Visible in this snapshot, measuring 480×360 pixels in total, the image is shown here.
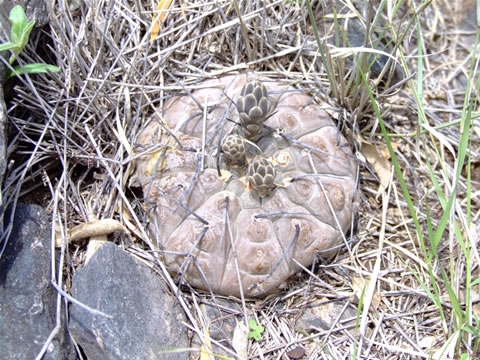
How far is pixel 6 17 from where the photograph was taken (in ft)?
6.82

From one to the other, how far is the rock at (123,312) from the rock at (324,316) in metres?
0.59

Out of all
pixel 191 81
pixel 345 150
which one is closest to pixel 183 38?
pixel 191 81

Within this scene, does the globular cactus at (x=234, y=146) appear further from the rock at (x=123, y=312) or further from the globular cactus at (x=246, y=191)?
the rock at (x=123, y=312)

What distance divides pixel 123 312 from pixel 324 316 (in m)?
0.97

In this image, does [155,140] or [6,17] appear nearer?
[6,17]

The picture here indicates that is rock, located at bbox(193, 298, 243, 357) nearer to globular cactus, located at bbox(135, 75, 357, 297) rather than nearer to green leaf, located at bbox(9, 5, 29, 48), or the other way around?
globular cactus, located at bbox(135, 75, 357, 297)

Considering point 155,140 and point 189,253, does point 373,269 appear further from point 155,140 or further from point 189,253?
point 155,140

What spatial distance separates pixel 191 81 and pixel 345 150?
0.95m

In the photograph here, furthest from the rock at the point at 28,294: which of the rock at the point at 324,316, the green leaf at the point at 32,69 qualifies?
the rock at the point at 324,316

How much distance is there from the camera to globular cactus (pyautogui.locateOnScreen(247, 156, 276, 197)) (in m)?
2.01

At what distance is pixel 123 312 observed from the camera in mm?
2012

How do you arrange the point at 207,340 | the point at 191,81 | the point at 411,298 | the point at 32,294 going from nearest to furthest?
the point at 32,294 < the point at 207,340 < the point at 411,298 < the point at 191,81

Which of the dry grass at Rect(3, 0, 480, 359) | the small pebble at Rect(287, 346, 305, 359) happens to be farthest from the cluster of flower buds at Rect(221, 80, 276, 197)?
the small pebble at Rect(287, 346, 305, 359)

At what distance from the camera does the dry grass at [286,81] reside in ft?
7.18
